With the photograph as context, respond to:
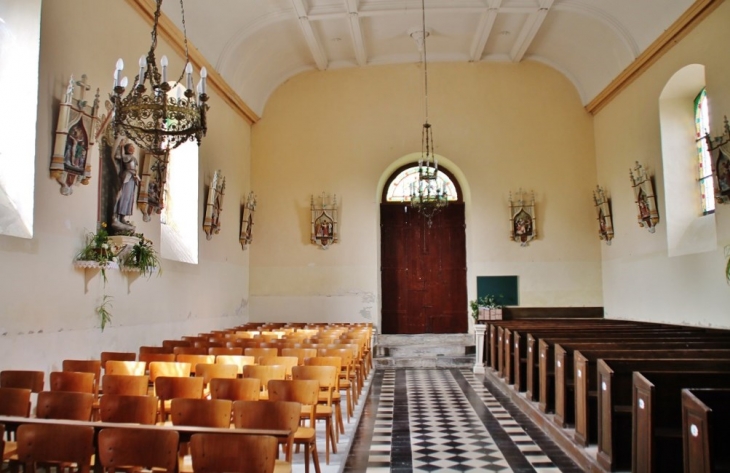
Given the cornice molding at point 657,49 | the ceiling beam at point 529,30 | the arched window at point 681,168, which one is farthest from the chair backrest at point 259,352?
the ceiling beam at point 529,30

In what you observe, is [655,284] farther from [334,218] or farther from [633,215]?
[334,218]

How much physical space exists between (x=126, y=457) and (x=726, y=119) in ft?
31.1

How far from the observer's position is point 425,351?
1378 centimetres

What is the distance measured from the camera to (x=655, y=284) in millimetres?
11898

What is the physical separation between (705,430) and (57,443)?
345 cm

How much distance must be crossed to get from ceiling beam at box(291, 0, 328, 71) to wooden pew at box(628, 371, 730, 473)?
9848 millimetres

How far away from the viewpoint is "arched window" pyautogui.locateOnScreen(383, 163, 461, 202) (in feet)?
51.5

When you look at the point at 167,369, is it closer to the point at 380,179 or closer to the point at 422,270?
the point at 380,179

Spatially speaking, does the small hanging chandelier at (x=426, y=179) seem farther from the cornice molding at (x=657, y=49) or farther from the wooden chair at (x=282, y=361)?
the wooden chair at (x=282, y=361)

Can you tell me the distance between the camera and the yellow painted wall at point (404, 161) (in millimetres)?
14742

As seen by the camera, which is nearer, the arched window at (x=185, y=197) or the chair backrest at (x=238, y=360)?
the chair backrest at (x=238, y=360)

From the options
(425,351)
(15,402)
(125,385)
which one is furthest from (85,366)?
(425,351)

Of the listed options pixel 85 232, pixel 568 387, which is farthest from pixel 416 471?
pixel 85 232

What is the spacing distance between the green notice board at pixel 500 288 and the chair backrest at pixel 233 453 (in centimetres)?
1219
